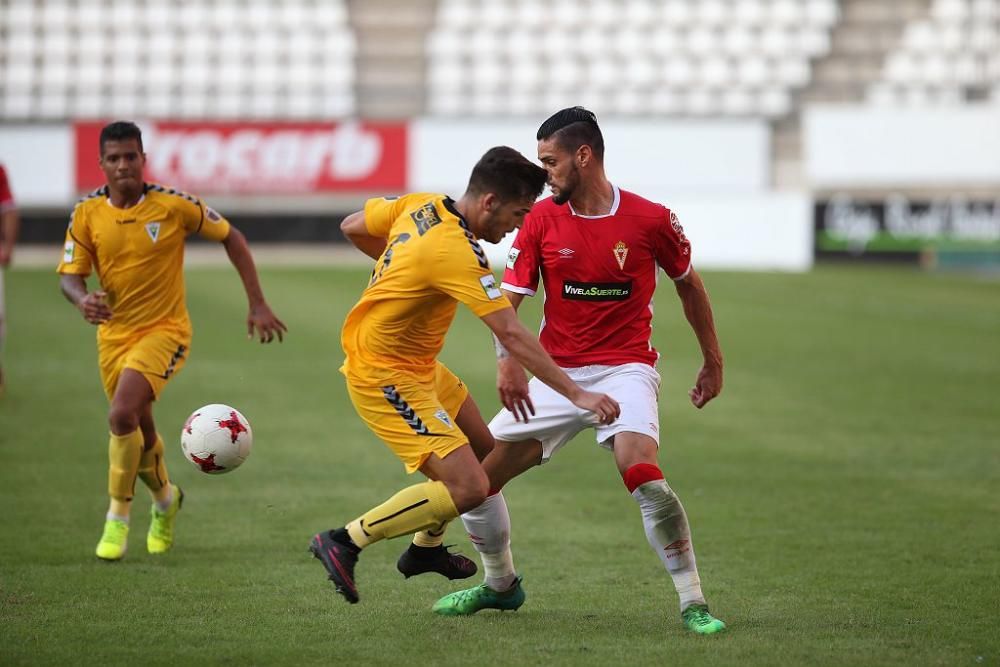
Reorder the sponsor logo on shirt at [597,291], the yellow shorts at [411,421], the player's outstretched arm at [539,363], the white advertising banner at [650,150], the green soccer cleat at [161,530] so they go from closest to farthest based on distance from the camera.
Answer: the player's outstretched arm at [539,363], the yellow shorts at [411,421], the sponsor logo on shirt at [597,291], the green soccer cleat at [161,530], the white advertising banner at [650,150]

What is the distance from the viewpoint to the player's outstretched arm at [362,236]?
5.79 metres

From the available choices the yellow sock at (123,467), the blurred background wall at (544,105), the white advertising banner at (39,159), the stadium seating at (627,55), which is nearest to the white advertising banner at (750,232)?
the blurred background wall at (544,105)

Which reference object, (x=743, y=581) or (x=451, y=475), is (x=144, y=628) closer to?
(x=451, y=475)

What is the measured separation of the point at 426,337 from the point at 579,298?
0.72 meters

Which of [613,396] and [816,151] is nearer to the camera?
[613,396]

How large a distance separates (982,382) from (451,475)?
32.6 feet

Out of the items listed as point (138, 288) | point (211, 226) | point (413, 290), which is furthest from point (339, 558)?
point (211, 226)

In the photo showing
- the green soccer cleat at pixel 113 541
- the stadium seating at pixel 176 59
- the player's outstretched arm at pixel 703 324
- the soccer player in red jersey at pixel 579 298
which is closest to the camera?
the soccer player in red jersey at pixel 579 298

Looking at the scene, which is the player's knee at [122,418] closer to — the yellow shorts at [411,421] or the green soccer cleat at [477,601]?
the yellow shorts at [411,421]

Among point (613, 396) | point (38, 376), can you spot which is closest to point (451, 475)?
point (613, 396)

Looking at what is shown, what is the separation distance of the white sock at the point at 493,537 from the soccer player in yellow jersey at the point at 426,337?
0.78ft

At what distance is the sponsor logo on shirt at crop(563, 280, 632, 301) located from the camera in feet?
19.2

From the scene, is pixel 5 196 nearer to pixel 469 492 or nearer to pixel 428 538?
pixel 428 538

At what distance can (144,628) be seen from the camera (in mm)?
5477
